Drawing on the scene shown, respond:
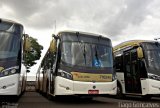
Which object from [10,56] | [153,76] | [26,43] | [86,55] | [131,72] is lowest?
[153,76]

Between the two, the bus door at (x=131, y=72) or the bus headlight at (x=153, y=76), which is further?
the bus door at (x=131, y=72)

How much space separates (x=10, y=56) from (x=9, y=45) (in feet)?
1.61

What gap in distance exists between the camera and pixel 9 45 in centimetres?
1209

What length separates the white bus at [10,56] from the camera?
11328 mm

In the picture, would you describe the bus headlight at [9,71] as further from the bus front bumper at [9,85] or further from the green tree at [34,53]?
the green tree at [34,53]

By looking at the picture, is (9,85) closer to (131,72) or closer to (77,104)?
(77,104)

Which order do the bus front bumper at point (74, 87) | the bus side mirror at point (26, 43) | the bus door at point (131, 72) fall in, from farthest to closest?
the bus door at point (131, 72) < the bus side mirror at point (26, 43) < the bus front bumper at point (74, 87)

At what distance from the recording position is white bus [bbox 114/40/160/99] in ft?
49.9

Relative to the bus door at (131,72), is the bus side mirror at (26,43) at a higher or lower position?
higher

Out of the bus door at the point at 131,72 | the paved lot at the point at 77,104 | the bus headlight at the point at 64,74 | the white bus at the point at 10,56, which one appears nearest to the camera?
the white bus at the point at 10,56

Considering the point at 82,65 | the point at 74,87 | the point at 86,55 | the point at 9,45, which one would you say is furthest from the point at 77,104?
the point at 9,45

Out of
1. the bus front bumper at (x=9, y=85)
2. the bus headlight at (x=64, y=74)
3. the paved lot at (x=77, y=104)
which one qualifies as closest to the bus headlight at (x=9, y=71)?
the bus front bumper at (x=9, y=85)

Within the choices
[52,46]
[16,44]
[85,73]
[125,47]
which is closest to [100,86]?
[85,73]

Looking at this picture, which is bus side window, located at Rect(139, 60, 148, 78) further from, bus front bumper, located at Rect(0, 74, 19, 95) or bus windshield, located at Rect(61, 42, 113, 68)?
bus front bumper, located at Rect(0, 74, 19, 95)
